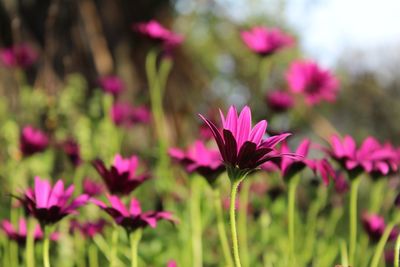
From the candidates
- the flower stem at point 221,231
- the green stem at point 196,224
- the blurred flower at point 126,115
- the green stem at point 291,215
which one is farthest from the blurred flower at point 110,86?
the green stem at point 291,215

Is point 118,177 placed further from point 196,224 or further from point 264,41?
point 264,41

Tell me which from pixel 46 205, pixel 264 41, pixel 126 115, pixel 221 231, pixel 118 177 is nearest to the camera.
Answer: pixel 46 205

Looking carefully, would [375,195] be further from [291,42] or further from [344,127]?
[344,127]

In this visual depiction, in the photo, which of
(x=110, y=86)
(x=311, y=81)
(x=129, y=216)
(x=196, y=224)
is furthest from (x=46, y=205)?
(x=311, y=81)

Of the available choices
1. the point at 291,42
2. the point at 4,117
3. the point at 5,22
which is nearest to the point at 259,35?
the point at 291,42

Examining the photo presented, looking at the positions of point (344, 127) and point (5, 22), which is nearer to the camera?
point (5, 22)

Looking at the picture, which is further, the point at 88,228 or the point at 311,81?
the point at 311,81

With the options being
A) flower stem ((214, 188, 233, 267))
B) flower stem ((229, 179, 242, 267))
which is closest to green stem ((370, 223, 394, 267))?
flower stem ((214, 188, 233, 267))
